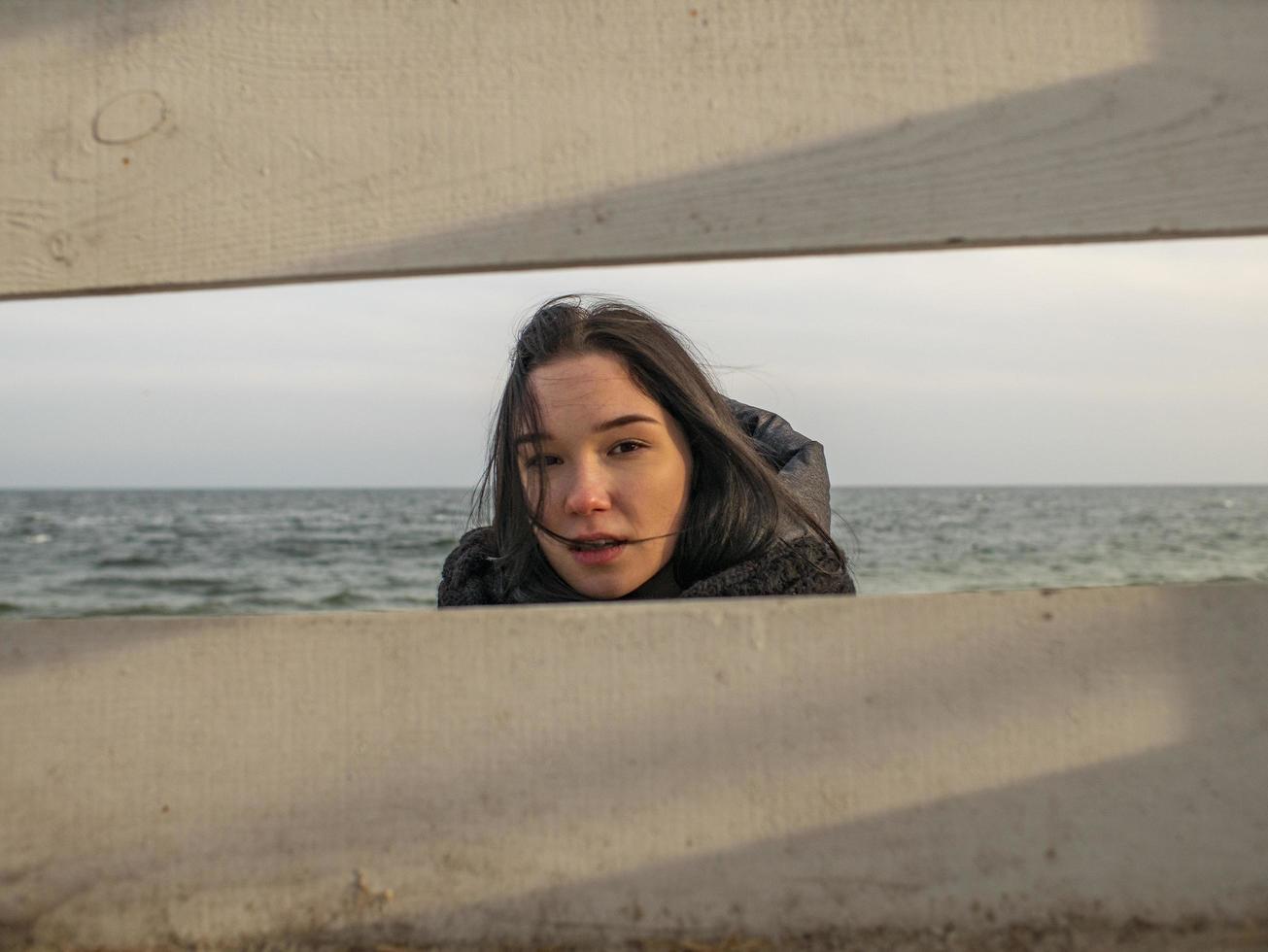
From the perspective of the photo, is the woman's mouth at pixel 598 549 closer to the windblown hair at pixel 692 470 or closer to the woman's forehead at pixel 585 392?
the windblown hair at pixel 692 470

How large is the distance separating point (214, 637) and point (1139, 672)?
3.56ft

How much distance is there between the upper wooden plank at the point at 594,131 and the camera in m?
1.07

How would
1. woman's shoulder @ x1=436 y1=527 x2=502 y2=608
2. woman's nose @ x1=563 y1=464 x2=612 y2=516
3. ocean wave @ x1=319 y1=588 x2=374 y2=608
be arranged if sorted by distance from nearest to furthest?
woman's nose @ x1=563 y1=464 x2=612 y2=516 < woman's shoulder @ x1=436 y1=527 x2=502 y2=608 < ocean wave @ x1=319 y1=588 x2=374 y2=608

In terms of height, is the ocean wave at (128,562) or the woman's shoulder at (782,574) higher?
the woman's shoulder at (782,574)

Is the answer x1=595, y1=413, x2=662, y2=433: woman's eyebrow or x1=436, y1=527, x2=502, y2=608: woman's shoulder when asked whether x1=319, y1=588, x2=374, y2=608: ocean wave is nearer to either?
x1=436, y1=527, x2=502, y2=608: woman's shoulder

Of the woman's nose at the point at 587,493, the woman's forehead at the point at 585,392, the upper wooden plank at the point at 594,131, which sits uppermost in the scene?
the upper wooden plank at the point at 594,131

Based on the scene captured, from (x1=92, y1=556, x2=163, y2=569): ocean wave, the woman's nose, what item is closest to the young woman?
the woman's nose

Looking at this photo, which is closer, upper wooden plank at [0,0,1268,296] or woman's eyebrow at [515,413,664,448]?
upper wooden plank at [0,0,1268,296]

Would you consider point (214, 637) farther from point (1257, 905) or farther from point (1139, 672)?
point (1257, 905)

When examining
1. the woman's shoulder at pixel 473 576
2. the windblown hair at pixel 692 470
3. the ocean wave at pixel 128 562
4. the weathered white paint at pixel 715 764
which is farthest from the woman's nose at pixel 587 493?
the ocean wave at pixel 128 562

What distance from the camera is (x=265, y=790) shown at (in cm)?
118

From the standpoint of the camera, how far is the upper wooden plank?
1067mm

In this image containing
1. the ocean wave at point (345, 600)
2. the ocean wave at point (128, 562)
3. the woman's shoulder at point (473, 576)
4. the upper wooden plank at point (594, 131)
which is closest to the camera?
the upper wooden plank at point (594, 131)

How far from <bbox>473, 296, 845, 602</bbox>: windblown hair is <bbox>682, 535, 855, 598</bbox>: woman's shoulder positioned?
0.6 inches
